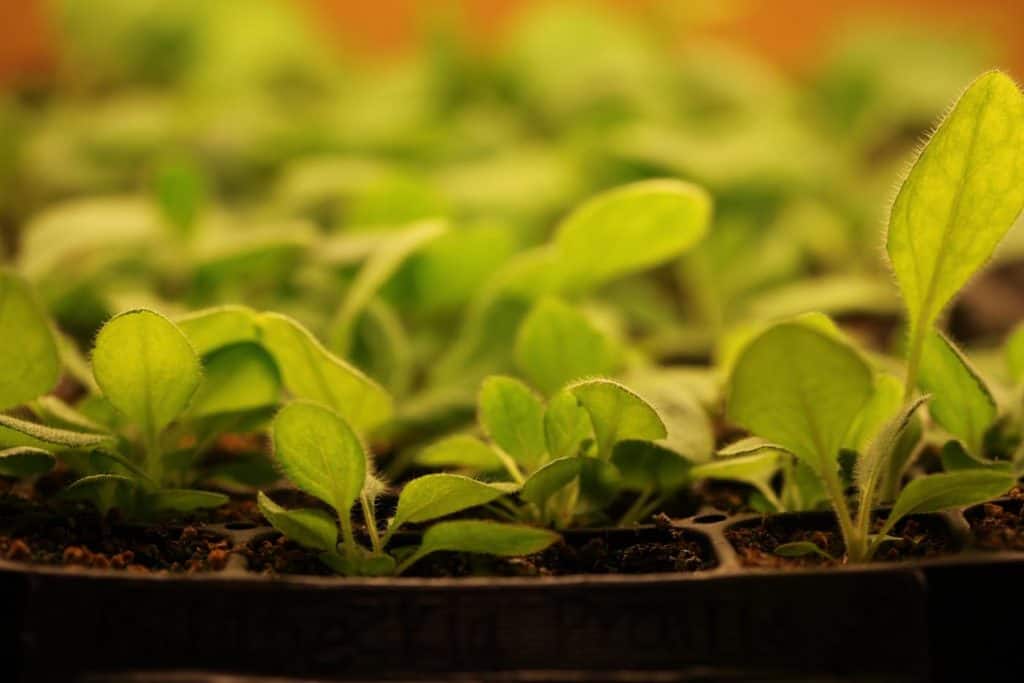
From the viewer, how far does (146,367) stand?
517 millimetres

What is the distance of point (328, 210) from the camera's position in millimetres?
1082

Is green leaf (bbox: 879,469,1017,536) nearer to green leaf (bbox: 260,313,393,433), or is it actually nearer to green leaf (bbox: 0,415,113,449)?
green leaf (bbox: 260,313,393,433)

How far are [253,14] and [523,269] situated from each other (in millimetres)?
1092

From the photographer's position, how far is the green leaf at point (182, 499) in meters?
0.54

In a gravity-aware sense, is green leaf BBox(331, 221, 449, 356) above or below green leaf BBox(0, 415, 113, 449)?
above

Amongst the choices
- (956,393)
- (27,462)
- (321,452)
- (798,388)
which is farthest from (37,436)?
(956,393)

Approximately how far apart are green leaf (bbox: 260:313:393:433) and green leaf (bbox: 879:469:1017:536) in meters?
0.27

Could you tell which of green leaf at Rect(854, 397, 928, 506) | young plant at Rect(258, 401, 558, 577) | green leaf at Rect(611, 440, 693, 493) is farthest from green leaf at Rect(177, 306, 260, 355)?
green leaf at Rect(854, 397, 928, 506)

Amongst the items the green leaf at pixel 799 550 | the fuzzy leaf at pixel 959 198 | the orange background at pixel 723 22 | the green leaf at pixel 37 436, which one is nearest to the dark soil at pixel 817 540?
the green leaf at pixel 799 550

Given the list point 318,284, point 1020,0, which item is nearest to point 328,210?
point 318,284

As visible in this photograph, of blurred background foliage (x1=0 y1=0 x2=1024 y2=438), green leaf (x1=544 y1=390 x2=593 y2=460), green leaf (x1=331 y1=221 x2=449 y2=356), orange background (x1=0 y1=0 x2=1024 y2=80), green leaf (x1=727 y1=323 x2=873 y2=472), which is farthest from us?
orange background (x1=0 y1=0 x2=1024 y2=80)

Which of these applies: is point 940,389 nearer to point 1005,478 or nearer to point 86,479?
point 1005,478

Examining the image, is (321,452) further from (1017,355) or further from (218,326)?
(1017,355)

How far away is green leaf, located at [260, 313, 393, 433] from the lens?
0.54 m
